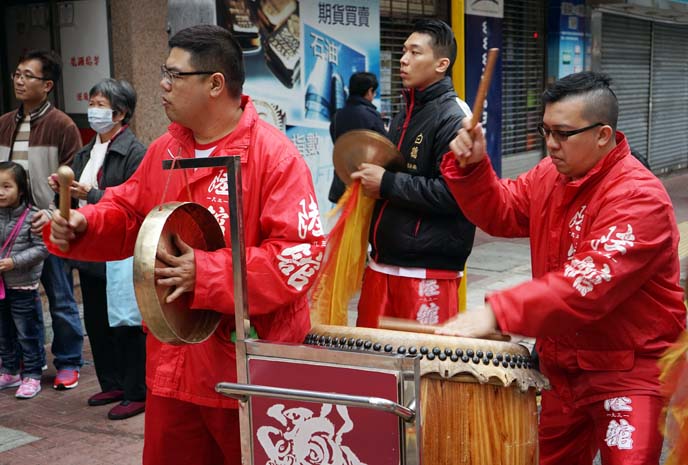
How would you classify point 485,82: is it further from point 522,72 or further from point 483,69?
point 522,72

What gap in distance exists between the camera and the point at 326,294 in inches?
164

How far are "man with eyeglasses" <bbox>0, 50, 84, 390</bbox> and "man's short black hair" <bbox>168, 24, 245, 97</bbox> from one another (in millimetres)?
2895

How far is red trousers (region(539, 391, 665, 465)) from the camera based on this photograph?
2863 millimetres

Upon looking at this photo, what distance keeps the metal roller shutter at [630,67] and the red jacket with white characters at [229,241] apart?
1435 centimetres

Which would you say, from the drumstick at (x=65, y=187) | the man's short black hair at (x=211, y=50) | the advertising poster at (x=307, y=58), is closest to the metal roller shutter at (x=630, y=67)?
the advertising poster at (x=307, y=58)

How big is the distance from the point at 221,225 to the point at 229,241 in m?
0.06

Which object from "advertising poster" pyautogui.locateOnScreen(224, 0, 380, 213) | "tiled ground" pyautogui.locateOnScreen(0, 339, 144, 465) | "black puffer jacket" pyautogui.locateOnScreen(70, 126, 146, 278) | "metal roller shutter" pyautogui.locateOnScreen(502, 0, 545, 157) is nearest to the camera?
"tiled ground" pyautogui.locateOnScreen(0, 339, 144, 465)

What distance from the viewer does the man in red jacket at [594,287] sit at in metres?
2.71

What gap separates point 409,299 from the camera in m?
4.34

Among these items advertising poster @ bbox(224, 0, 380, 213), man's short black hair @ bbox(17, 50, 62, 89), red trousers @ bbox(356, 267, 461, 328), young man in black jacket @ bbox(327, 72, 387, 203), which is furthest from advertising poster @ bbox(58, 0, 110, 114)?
red trousers @ bbox(356, 267, 461, 328)

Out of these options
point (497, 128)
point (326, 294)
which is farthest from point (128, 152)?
point (497, 128)

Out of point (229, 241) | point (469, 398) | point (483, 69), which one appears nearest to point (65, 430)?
point (229, 241)

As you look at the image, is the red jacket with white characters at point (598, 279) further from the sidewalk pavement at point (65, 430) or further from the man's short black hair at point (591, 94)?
the sidewalk pavement at point (65, 430)

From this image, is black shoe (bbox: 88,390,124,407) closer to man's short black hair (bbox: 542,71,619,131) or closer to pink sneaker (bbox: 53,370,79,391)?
pink sneaker (bbox: 53,370,79,391)
